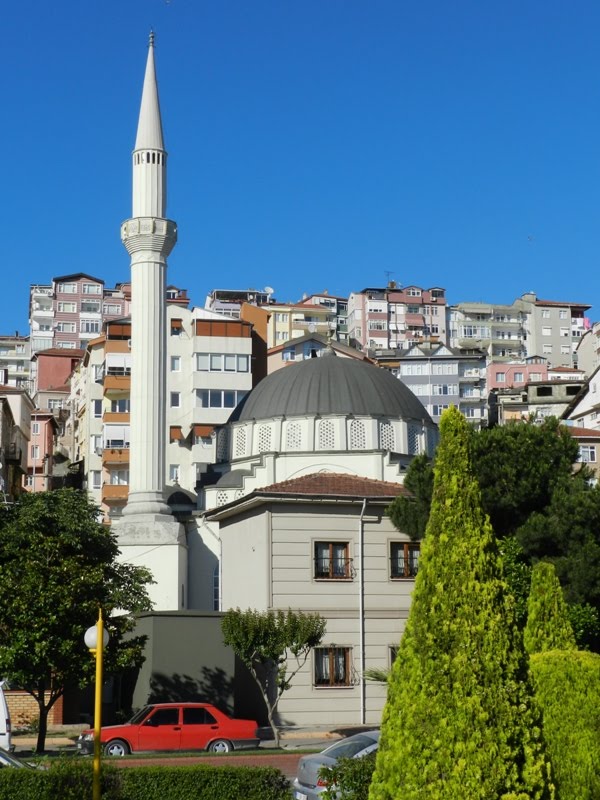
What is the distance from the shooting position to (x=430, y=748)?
930 cm

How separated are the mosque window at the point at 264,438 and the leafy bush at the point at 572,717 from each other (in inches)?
1116

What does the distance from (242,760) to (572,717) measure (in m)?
10.2

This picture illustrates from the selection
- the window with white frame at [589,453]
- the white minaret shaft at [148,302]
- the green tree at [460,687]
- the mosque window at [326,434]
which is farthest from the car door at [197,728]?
the window with white frame at [589,453]

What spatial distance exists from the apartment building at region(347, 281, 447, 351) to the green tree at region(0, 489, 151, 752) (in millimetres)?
75102

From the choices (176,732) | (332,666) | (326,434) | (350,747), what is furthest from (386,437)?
(350,747)

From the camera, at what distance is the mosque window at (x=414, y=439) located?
41391 millimetres

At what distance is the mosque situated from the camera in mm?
29203

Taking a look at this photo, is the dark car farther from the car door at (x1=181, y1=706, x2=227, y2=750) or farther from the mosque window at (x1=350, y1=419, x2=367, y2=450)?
the mosque window at (x1=350, y1=419, x2=367, y2=450)

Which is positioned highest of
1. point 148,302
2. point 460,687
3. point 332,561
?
point 148,302

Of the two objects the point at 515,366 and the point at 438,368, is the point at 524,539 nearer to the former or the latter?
the point at 438,368

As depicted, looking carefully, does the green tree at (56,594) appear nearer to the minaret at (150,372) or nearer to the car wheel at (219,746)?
the car wheel at (219,746)

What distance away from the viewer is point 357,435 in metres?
40.4

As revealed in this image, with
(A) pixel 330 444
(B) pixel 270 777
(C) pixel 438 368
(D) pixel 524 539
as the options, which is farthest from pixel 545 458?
(C) pixel 438 368

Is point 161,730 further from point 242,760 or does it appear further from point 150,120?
point 150,120
